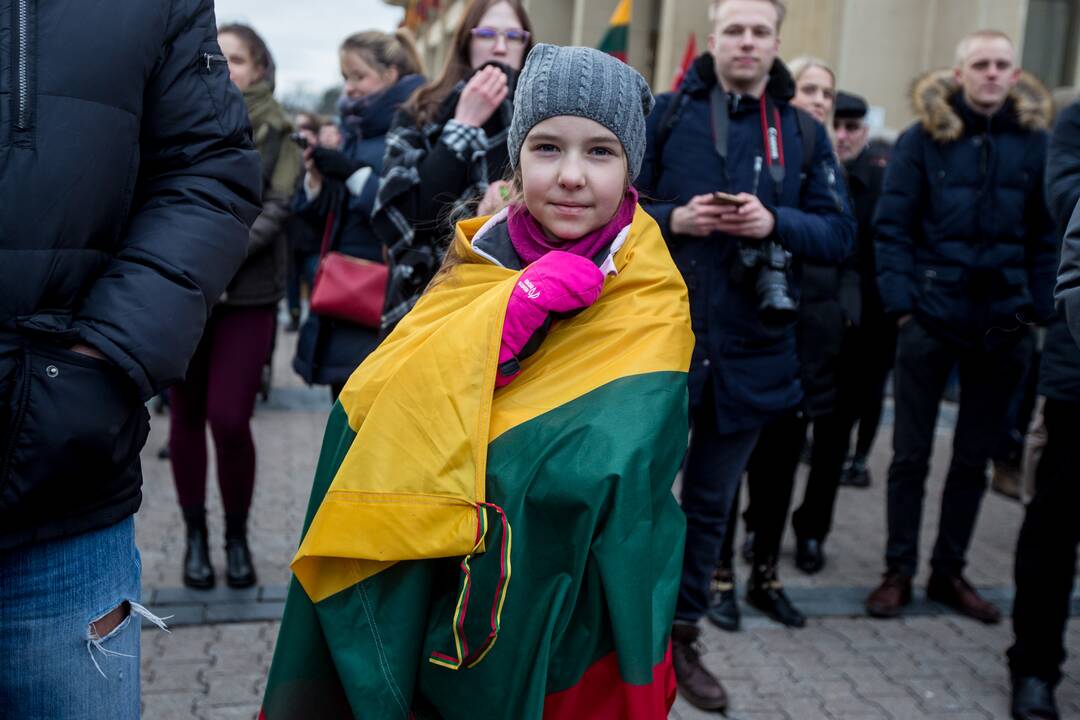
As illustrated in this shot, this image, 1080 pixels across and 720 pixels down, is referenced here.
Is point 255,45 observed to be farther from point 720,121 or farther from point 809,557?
point 809,557

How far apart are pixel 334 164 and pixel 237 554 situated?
5.29ft

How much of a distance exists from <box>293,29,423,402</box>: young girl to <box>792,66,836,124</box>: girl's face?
1.73 m

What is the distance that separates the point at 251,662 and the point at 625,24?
5.04 meters

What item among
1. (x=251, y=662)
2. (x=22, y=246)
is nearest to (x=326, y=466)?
(x=22, y=246)

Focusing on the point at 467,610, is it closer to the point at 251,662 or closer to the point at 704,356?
the point at 704,356

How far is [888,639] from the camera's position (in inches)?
176

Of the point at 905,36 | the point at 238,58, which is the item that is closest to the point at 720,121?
the point at 238,58

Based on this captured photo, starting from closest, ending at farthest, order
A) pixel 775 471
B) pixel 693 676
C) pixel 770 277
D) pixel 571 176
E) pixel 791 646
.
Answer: pixel 571 176, pixel 770 277, pixel 693 676, pixel 791 646, pixel 775 471

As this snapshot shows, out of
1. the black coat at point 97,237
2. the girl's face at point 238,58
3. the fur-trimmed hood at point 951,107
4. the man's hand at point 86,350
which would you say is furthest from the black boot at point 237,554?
the fur-trimmed hood at point 951,107

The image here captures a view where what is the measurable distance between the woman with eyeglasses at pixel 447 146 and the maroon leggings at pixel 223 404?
0.92 meters

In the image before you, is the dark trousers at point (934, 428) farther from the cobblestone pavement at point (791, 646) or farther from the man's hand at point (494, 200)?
the man's hand at point (494, 200)

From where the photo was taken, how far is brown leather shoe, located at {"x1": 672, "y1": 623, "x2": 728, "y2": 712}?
373 cm

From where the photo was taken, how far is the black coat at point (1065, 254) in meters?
2.70

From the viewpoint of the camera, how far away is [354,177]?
4.25 m
